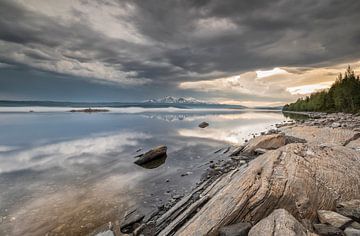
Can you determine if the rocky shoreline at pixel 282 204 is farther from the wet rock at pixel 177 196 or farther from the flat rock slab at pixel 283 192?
the wet rock at pixel 177 196

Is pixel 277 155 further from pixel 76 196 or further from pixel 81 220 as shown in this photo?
pixel 76 196

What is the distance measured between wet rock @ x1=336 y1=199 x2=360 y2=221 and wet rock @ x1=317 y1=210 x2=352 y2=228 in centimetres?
48

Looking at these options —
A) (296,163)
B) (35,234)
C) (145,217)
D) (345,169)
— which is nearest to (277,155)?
(296,163)

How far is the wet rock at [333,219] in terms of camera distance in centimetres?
641

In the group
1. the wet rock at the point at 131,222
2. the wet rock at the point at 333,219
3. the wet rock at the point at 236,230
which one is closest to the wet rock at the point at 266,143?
the wet rock at the point at 333,219

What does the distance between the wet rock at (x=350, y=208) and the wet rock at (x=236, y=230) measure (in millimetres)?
3583

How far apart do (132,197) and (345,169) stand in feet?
37.0

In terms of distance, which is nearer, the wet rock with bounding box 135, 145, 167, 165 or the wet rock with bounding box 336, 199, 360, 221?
the wet rock with bounding box 336, 199, 360, 221

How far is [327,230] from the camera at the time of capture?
6.18m

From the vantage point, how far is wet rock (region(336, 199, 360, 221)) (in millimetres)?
6844

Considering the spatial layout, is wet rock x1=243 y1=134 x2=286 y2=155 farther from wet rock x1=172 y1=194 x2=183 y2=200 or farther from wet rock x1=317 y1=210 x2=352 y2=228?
wet rock x1=317 y1=210 x2=352 y2=228

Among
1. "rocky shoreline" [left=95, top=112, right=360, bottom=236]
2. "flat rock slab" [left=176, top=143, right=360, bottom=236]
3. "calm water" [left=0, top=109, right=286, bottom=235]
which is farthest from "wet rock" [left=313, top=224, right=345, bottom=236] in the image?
"calm water" [left=0, top=109, right=286, bottom=235]

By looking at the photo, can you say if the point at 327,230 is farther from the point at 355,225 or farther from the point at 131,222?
the point at 131,222

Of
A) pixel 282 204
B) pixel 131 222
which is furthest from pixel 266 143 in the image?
pixel 131 222
